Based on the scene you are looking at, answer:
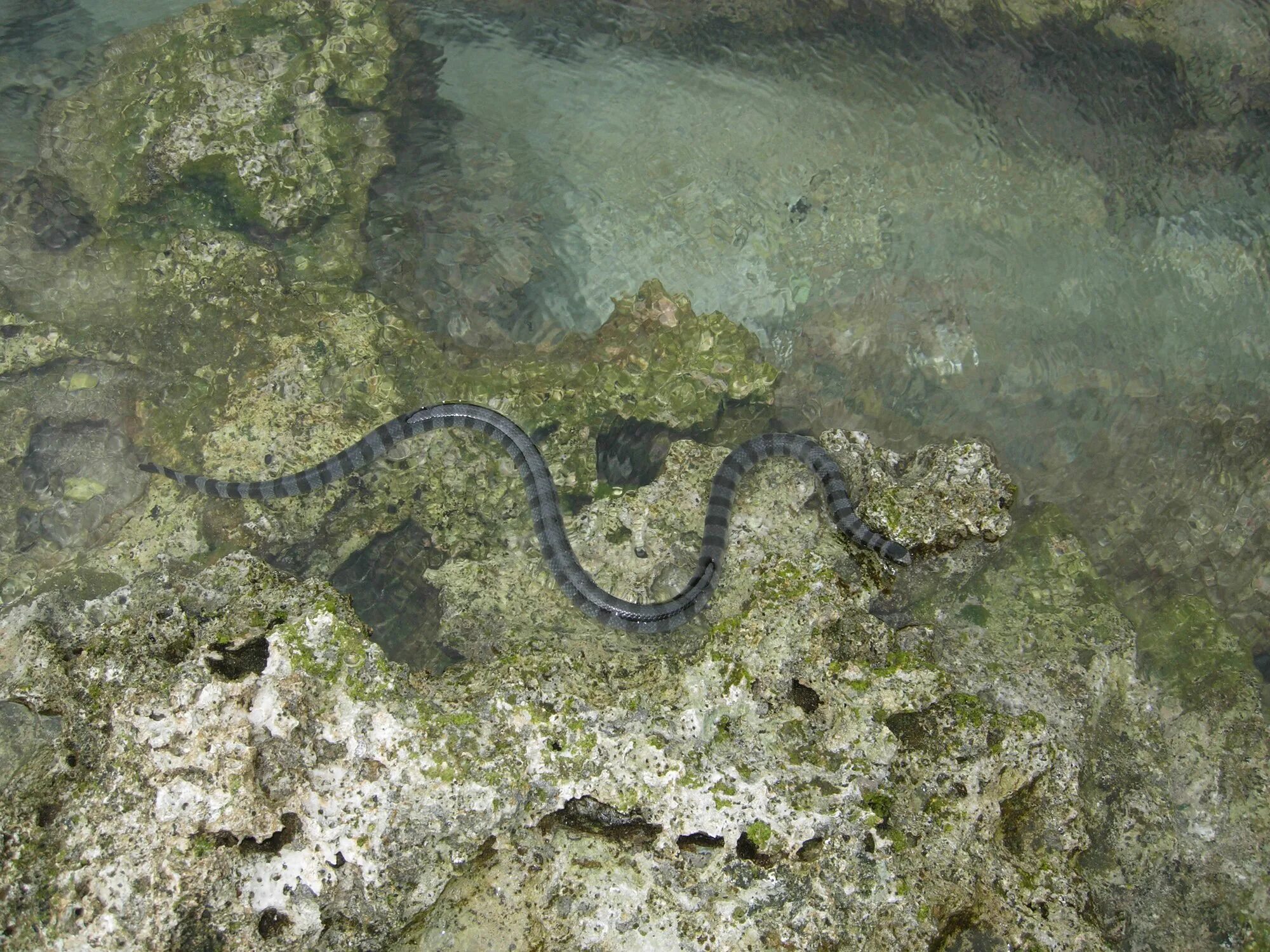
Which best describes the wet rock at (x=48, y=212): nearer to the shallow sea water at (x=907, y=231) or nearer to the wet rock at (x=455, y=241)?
the shallow sea water at (x=907, y=231)

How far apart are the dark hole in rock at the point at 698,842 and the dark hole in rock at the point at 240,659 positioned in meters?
1.92

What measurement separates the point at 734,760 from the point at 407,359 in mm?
3648

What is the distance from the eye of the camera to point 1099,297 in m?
5.86

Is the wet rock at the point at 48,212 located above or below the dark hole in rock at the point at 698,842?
below

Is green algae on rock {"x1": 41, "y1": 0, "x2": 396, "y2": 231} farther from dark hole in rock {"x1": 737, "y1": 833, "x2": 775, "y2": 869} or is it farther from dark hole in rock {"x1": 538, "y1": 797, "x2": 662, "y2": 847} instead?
dark hole in rock {"x1": 737, "y1": 833, "x2": 775, "y2": 869}

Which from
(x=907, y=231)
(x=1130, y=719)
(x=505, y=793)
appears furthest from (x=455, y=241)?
(x=1130, y=719)

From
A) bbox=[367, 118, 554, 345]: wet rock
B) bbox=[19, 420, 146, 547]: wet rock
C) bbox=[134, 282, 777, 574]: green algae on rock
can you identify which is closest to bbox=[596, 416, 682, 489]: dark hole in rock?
bbox=[134, 282, 777, 574]: green algae on rock

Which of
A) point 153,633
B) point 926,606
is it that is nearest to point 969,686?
point 926,606

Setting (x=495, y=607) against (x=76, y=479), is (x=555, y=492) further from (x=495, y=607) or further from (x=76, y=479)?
(x=76, y=479)

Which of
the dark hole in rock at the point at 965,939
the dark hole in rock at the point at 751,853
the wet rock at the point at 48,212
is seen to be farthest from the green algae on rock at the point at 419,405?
the dark hole in rock at the point at 965,939

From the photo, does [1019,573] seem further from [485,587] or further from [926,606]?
[485,587]

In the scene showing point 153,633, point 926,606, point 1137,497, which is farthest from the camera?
point 1137,497

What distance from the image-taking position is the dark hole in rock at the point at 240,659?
3221 mm

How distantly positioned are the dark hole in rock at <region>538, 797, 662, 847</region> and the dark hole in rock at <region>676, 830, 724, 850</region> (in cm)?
11
